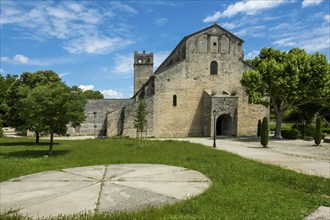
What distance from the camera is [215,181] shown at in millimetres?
7727

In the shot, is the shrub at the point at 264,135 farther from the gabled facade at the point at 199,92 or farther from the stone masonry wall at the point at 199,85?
the stone masonry wall at the point at 199,85

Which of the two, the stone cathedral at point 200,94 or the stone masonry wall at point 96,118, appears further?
the stone masonry wall at point 96,118

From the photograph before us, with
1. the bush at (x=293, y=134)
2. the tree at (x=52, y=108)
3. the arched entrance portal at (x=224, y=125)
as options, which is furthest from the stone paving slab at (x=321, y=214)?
the arched entrance portal at (x=224, y=125)

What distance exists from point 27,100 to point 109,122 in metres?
16.6

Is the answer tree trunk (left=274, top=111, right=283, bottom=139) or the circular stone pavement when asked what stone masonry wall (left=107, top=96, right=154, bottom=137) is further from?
the circular stone pavement

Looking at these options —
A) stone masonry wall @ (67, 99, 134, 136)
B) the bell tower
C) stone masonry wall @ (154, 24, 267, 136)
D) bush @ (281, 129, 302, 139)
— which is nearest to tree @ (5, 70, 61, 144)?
stone masonry wall @ (67, 99, 134, 136)

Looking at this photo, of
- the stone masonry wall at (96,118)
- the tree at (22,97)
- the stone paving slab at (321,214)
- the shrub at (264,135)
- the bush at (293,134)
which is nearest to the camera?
the stone paving slab at (321,214)

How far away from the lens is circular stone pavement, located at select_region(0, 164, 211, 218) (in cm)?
547

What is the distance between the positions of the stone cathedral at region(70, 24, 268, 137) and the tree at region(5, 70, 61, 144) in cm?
1021

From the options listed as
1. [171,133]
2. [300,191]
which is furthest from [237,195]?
[171,133]

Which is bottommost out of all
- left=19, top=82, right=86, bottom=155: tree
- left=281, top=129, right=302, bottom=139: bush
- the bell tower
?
left=281, top=129, right=302, bottom=139: bush

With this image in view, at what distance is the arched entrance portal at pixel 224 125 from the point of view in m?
30.8

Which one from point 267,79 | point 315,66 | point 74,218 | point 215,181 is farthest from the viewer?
point 267,79

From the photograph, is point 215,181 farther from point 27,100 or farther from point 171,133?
point 171,133
